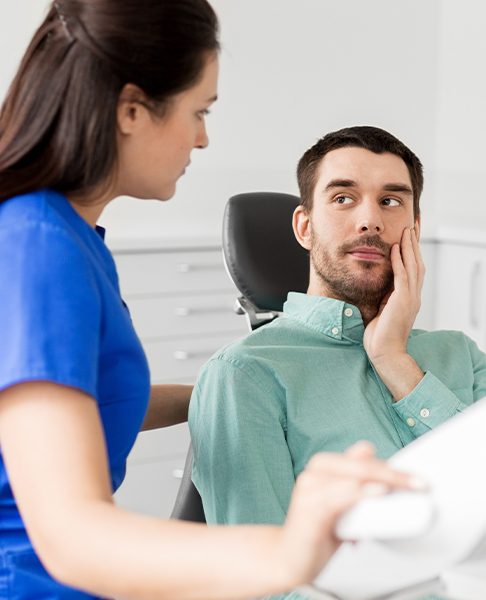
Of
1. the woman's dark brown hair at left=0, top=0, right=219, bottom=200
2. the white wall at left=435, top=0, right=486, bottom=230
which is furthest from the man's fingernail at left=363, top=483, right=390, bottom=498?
the white wall at left=435, top=0, right=486, bottom=230

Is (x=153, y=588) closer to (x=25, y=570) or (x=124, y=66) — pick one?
(x=25, y=570)

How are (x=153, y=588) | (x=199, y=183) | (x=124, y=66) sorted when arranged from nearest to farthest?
1. (x=153, y=588)
2. (x=124, y=66)
3. (x=199, y=183)

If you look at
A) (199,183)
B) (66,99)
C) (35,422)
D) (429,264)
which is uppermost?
(66,99)

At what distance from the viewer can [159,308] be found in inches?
138

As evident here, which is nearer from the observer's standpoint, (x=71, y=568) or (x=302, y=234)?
(x=71, y=568)

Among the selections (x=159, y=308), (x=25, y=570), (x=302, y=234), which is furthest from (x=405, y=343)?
(x=159, y=308)

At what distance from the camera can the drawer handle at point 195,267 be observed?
3566 mm

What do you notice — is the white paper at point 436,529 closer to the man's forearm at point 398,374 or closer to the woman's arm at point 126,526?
the woman's arm at point 126,526

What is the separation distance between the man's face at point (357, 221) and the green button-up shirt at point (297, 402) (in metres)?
0.05

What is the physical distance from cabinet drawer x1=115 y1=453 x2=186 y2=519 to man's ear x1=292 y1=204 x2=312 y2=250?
165cm

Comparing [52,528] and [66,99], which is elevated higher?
[66,99]

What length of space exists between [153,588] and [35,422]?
6.5 inches

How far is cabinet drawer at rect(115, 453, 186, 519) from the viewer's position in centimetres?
340

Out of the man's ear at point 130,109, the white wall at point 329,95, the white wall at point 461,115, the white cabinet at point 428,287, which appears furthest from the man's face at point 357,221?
the white wall at point 461,115
